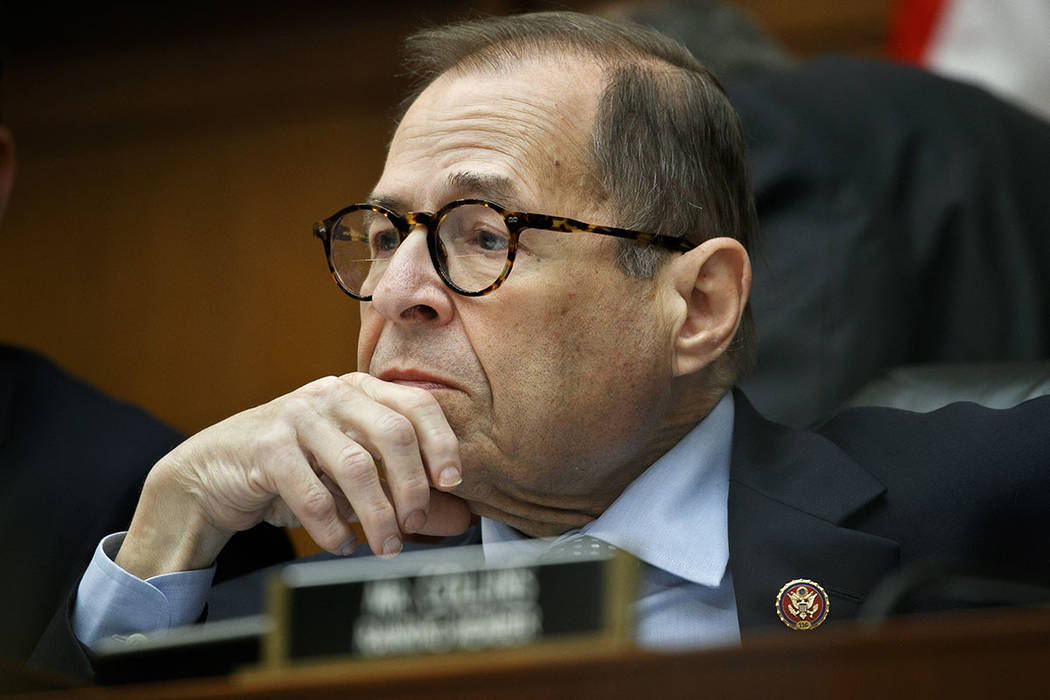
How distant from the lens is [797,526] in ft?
5.18

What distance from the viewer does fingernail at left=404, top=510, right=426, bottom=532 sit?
57.3 inches

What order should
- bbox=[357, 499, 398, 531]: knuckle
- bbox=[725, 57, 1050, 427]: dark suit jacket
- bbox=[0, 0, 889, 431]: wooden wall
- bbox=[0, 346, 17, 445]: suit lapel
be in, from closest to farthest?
bbox=[357, 499, 398, 531]: knuckle < bbox=[0, 346, 17, 445]: suit lapel < bbox=[725, 57, 1050, 427]: dark suit jacket < bbox=[0, 0, 889, 431]: wooden wall

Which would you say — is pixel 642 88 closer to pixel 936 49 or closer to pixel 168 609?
pixel 168 609

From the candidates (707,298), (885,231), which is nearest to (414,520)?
(707,298)

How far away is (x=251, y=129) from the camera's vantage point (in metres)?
3.51

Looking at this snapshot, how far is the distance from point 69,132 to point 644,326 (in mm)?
2440

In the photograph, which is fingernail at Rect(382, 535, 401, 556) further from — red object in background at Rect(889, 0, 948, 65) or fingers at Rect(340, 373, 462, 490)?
red object in background at Rect(889, 0, 948, 65)

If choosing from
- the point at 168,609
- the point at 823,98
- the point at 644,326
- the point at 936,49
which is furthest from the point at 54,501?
the point at 936,49

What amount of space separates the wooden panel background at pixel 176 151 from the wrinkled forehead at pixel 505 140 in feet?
4.31

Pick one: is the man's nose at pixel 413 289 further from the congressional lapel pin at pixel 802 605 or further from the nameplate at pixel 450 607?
the nameplate at pixel 450 607

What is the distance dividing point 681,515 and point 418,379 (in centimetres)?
36

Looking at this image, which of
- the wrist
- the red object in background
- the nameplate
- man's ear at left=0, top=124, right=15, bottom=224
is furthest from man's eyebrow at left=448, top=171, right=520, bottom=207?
the red object in background

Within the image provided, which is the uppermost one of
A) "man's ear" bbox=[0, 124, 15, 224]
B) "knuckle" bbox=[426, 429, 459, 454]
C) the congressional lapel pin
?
"man's ear" bbox=[0, 124, 15, 224]

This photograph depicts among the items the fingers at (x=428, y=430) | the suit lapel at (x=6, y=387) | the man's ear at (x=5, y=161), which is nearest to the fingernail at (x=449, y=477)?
the fingers at (x=428, y=430)
